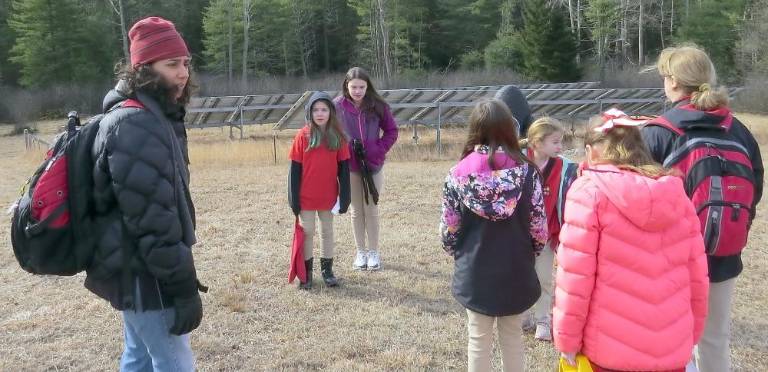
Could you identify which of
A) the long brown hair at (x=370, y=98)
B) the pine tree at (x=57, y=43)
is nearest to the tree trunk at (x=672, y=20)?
the pine tree at (x=57, y=43)

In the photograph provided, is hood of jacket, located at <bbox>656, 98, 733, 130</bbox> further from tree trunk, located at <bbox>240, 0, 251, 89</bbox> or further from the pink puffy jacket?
tree trunk, located at <bbox>240, 0, 251, 89</bbox>

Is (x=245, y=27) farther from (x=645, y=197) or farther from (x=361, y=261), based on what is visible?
(x=645, y=197)

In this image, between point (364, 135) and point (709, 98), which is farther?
point (364, 135)

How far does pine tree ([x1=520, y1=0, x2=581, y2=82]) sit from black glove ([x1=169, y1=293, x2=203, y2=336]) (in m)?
35.0

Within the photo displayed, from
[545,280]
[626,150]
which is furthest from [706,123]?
[545,280]

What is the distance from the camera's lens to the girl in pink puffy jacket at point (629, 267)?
228 centimetres

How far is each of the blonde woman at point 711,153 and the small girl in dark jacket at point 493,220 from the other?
0.58 metres

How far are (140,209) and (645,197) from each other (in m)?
1.74

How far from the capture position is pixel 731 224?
2.76 meters

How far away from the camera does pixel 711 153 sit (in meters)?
2.75

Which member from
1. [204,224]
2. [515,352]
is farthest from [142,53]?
[204,224]

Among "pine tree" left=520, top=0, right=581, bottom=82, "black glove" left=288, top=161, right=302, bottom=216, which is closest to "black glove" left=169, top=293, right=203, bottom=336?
"black glove" left=288, top=161, right=302, bottom=216

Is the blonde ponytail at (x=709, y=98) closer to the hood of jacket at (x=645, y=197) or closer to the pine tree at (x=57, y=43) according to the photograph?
the hood of jacket at (x=645, y=197)

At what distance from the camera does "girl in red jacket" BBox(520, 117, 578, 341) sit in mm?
3916
